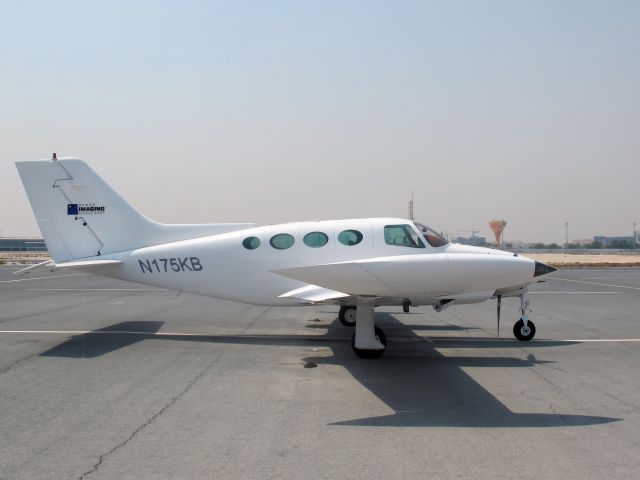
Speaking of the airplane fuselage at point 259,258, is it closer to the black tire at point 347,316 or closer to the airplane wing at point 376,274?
the airplane wing at point 376,274

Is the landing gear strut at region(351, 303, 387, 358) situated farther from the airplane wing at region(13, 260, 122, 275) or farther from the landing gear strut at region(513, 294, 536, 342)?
the airplane wing at region(13, 260, 122, 275)

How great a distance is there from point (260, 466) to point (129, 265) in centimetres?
759

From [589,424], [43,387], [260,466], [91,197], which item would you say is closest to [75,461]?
[260,466]

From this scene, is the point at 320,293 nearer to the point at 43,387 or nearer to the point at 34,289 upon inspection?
the point at 43,387

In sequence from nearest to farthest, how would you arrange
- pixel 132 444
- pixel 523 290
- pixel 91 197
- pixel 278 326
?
pixel 132 444 < pixel 523 290 < pixel 91 197 < pixel 278 326

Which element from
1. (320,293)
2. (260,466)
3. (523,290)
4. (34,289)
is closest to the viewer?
(260,466)

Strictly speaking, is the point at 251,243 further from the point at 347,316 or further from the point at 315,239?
the point at 347,316

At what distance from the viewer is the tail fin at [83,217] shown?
442 inches

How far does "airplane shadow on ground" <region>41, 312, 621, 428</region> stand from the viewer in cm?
590

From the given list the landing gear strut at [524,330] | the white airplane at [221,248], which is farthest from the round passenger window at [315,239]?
the landing gear strut at [524,330]

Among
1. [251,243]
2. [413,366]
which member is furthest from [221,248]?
[413,366]

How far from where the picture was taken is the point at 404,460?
4738 mm

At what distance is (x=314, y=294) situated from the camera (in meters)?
9.95

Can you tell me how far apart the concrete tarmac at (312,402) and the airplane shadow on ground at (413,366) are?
3cm
